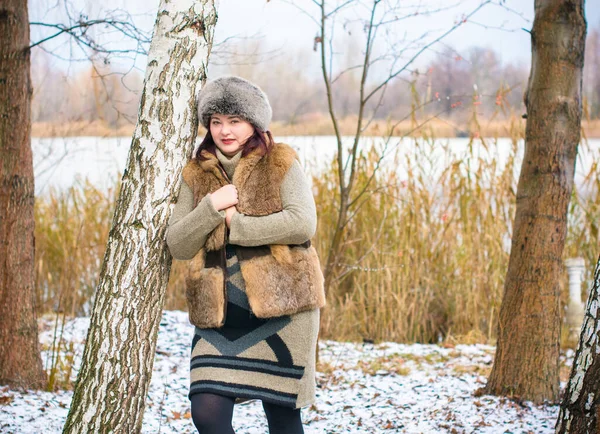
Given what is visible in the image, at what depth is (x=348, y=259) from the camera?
5211 mm

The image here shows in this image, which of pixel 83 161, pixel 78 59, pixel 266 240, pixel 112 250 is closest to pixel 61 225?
pixel 83 161

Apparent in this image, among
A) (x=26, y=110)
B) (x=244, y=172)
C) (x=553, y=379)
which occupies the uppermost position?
(x=26, y=110)

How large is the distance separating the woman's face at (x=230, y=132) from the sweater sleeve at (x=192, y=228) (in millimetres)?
207

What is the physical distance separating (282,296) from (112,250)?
0.65 m

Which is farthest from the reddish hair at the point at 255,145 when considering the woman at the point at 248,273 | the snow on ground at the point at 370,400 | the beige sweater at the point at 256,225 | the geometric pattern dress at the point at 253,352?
the snow on ground at the point at 370,400

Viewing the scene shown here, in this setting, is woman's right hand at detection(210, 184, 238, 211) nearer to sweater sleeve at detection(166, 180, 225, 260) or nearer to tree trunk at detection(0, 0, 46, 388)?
sweater sleeve at detection(166, 180, 225, 260)

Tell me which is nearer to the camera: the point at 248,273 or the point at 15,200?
the point at 248,273

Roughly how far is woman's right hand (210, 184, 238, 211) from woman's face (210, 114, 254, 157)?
0.16 meters

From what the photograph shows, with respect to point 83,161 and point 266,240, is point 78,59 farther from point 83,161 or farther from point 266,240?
point 83,161

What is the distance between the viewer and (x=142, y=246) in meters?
2.25

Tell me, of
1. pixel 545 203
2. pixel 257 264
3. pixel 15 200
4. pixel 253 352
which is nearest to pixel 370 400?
pixel 545 203

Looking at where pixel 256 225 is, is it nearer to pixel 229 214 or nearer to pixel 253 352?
pixel 229 214

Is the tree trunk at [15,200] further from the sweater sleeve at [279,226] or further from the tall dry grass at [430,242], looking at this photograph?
the sweater sleeve at [279,226]

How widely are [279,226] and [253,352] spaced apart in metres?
0.43
